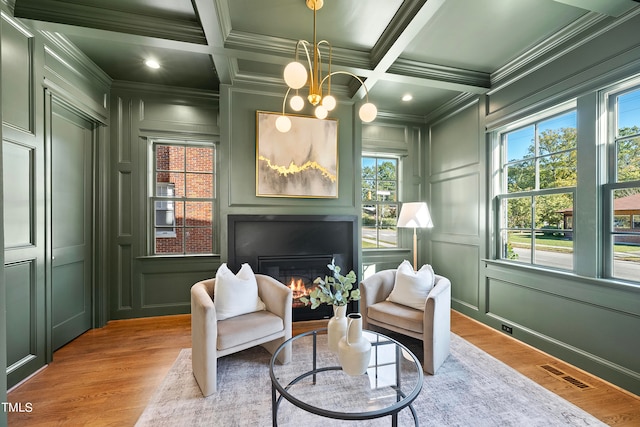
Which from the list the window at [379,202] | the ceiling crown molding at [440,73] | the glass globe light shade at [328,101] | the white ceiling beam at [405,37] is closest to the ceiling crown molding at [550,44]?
the ceiling crown molding at [440,73]

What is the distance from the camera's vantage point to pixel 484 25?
2377mm

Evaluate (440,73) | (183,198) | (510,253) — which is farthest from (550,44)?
(183,198)

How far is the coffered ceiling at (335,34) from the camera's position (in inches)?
84.5

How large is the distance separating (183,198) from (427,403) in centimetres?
340

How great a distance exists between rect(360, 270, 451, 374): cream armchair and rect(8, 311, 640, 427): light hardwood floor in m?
0.72

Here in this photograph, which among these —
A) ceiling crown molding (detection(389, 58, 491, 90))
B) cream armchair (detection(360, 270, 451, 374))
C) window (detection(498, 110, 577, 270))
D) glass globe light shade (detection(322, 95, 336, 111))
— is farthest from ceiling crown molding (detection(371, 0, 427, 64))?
cream armchair (detection(360, 270, 451, 374))

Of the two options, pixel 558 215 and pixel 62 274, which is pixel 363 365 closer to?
pixel 558 215

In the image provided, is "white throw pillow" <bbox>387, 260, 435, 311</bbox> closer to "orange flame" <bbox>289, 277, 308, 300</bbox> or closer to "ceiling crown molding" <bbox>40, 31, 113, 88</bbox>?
"orange flame" <bbox>289, 277, 308, 300</bbox>

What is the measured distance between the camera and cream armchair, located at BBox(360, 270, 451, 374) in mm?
2170

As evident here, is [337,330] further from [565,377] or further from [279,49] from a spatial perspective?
[279,49]

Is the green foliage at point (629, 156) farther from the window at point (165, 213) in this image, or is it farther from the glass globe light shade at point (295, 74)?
the window at point (165, 213)

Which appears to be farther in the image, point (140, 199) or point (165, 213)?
point (165, 213)

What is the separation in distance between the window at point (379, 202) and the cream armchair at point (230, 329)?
2203 millimetres

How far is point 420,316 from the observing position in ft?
7.61
